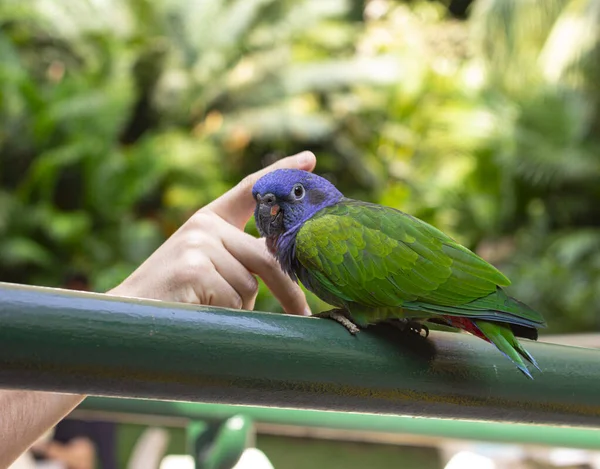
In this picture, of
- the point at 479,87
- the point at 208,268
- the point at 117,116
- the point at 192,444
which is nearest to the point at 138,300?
the point at 208,268

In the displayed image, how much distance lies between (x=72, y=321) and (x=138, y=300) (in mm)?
72

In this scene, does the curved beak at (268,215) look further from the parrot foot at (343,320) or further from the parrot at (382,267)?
the parrot foot at (343,320)

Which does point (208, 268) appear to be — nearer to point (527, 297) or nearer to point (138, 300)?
point (138, 300)

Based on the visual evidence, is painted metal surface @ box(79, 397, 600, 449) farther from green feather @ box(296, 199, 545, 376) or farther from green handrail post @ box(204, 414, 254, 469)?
green feather @ box(296, 199, 545, 376)

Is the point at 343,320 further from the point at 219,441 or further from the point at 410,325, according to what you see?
the point at 219,441

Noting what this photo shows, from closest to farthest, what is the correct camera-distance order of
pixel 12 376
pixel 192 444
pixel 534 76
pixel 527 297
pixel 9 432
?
pixel 12 376 < pixel 9 432 < pixel 192 444 < pixel 527 297 < pixel 534 76

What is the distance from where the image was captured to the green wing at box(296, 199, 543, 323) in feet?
3.07

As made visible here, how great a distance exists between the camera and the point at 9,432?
0.88 metres

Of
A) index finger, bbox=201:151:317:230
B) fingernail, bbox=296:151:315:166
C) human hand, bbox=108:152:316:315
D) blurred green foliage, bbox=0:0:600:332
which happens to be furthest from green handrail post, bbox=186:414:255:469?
blurred green foliage, bbox=0:0:600:332

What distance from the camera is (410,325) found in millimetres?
893

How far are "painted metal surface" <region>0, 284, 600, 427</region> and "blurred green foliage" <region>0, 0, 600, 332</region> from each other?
5024 mm

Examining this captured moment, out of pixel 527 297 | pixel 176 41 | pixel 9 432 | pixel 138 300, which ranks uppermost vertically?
pixel 138 300

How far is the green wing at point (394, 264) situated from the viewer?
3.07 feet

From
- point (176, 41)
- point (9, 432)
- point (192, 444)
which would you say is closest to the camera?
point (9, 432)
